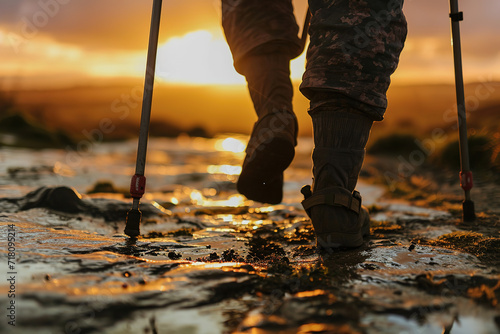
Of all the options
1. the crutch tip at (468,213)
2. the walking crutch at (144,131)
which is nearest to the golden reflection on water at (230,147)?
the crutch tip at (468,213)

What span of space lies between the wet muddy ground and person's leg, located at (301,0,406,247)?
0.65 feet

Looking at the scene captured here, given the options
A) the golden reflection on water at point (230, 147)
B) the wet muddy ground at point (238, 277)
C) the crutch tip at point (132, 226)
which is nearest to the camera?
the wet muddy ground at point (238, 277)

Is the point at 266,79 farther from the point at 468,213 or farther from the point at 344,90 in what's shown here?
the point at 468,213

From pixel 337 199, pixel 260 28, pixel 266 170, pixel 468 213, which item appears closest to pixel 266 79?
pixel 260 28

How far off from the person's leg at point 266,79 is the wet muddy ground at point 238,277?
1.19 ft

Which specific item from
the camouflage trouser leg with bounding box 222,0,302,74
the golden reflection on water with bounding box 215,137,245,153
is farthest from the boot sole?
the golden reflection on water with bounding box 215,137,245,153

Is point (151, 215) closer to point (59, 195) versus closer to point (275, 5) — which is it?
point (59, 195)

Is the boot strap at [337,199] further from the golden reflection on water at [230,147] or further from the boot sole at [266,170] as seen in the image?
the golden reflection on water at [230,147]

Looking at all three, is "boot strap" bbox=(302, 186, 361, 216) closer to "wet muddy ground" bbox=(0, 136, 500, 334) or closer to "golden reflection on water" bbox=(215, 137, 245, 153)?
"wet muddy ground" bbox=(0, 136, 500, 334)

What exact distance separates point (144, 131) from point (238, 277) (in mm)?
1172

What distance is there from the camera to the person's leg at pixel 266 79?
92.9 inches

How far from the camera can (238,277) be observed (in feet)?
4.58

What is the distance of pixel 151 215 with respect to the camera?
3.01 m

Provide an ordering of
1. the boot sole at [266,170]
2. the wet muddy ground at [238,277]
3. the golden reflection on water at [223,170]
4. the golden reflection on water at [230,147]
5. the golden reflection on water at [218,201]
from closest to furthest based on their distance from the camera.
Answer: the wet muddy ground at [238,277], the boot sole at [266,170], the golden reflection on water at [218,201], the golden reflection on water at [223,170], the golden reflection on water at [230,147]
